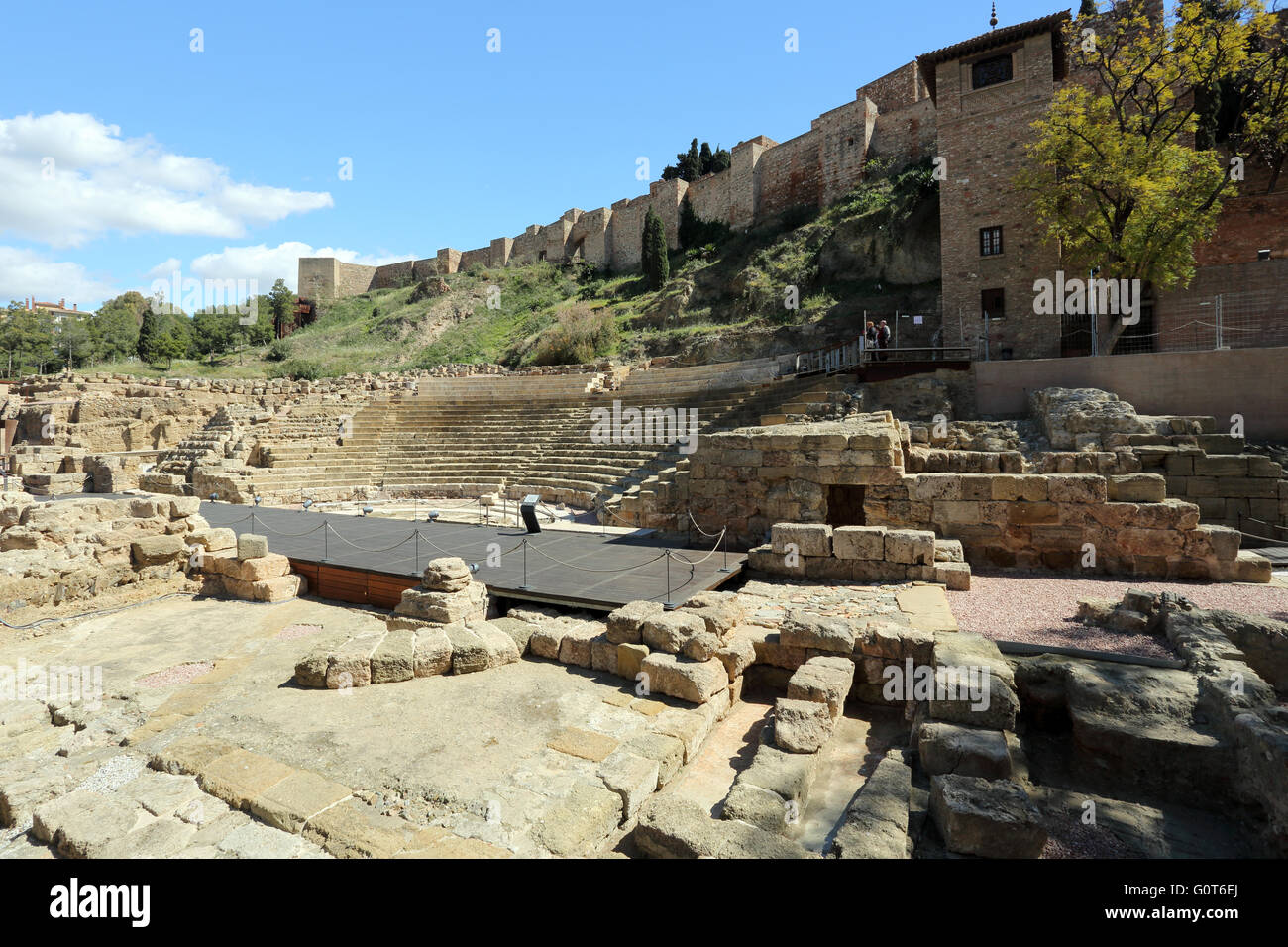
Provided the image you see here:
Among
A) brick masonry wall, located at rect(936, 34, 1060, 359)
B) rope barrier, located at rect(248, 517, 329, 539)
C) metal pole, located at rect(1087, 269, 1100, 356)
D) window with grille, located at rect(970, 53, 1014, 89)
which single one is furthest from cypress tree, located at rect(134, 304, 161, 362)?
metal pole, located at rect(1087, 269, 1100, 356)

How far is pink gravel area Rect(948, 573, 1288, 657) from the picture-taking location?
232 inches

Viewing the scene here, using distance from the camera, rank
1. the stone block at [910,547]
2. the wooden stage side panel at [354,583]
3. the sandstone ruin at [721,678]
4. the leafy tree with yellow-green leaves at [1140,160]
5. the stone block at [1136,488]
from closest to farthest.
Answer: the sandstone ruin at [721,678]
the stone block at [910,547]
the stone block at [1136,488]
the wooden stage side panel at [354,583]
the leafy tree with yellow-green leaves at [1140,160]

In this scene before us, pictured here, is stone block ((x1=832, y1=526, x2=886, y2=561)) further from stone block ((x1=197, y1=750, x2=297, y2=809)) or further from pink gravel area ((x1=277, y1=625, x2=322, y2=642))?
pink gravel area ((x1=277, y1=625, x2=322, y2=642))

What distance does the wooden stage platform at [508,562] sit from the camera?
805cm

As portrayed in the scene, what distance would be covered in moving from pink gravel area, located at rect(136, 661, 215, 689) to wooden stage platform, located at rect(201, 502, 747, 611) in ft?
8.27

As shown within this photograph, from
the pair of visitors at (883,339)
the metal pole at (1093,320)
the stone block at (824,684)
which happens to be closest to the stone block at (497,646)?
the stone block at (824,684)

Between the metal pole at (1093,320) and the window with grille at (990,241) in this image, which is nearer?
the metal pole at (1093,320)

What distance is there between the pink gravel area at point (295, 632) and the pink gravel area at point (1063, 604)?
774 cm

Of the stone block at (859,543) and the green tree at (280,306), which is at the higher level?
the green tree at (280,306)

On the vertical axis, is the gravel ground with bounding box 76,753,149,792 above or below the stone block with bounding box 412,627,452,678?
below

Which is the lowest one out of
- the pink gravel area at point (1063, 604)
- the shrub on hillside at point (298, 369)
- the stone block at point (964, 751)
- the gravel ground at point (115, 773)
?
the gravel ground at point (115, 773)

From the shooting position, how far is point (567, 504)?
52.1ft

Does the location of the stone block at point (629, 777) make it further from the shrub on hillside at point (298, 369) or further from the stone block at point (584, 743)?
the shrub on hillside at point (298, 369)

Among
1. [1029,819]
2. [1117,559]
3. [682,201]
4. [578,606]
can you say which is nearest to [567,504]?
[578,606]
